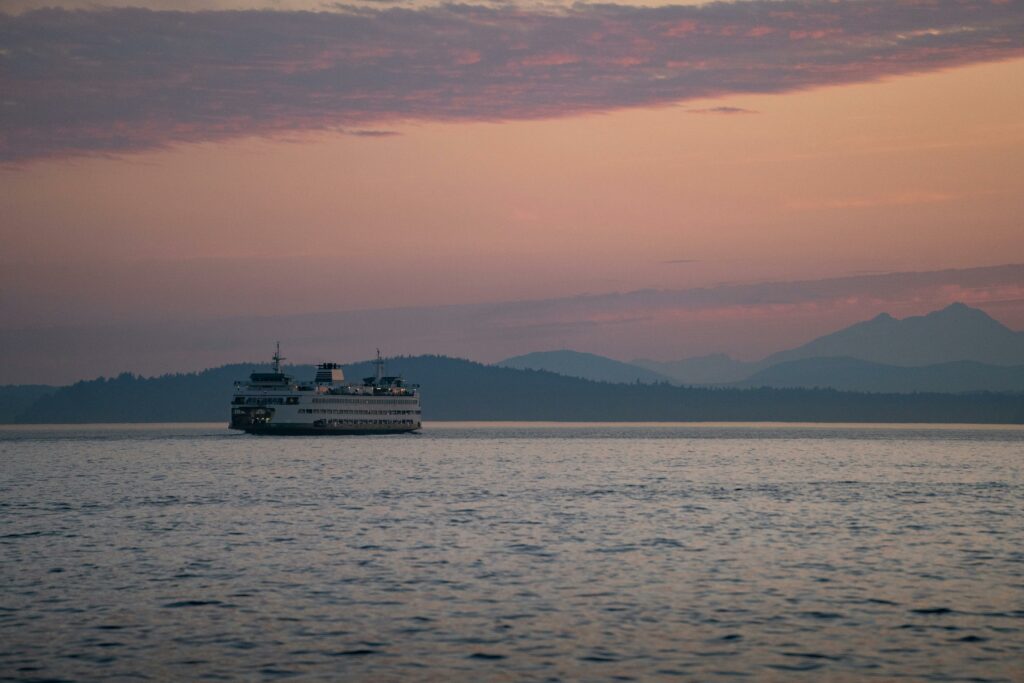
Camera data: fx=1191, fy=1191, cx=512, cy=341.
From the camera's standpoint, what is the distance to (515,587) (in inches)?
1764

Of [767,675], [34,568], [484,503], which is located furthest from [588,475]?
[767,675]

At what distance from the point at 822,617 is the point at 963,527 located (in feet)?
112

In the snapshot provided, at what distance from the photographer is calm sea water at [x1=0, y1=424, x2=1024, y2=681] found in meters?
31.6

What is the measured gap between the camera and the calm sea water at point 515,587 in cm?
3162

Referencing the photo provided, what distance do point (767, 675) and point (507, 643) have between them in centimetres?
788

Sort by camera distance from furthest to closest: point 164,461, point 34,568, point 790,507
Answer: point 164,461 → point 790,507 → point 34,568

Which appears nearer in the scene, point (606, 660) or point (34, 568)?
point (606, 660)

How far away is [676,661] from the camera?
31328 millimetres

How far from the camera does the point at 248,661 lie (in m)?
31.7

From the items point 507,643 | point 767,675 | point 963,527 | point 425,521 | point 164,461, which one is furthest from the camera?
point 164,461

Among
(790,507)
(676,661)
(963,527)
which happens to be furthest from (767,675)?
(790,507)

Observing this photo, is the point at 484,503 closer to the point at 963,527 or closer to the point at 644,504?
the point at 644,504

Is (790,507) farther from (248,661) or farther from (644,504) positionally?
(248,661)

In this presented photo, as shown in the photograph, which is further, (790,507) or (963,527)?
(790,507)
